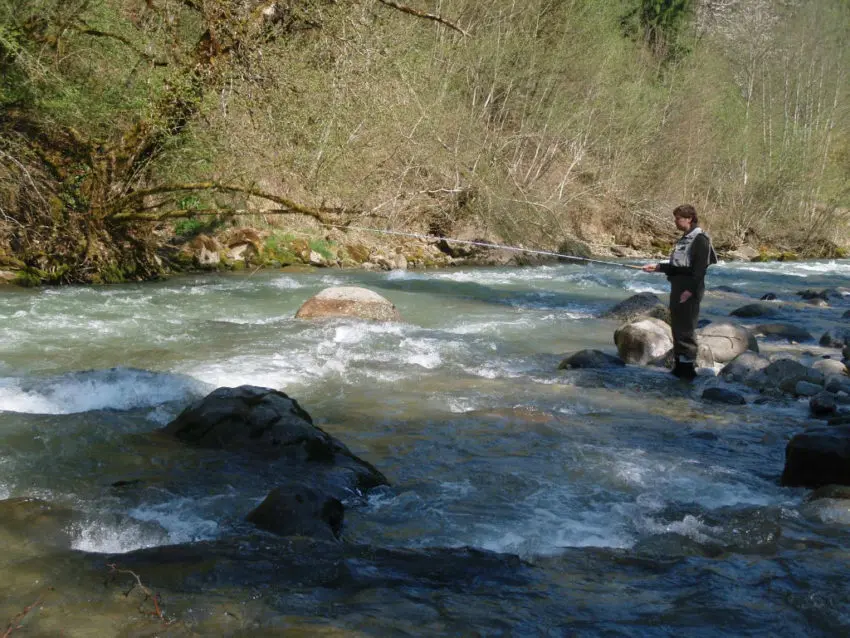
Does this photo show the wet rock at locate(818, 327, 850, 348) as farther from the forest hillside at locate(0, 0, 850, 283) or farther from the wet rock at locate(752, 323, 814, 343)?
the forest hillside at locate(0, 0, 850, 283)

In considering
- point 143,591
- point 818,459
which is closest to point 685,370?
point 818,459

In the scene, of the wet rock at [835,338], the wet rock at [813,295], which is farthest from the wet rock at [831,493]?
the wet rock at [813,295]

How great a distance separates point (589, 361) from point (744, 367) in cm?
151

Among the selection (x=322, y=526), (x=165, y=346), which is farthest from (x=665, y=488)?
(x=165, y=346)

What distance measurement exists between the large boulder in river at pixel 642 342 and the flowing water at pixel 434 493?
1.41ft

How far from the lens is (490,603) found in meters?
3.22

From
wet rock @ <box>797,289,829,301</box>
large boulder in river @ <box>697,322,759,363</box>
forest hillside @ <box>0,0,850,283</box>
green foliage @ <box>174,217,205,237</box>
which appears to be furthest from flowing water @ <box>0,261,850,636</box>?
wet rock @ <box>797,289,829,301</box>

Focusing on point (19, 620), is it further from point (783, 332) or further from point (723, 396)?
point (783, 332)

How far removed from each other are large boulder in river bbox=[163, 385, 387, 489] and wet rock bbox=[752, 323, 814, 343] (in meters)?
7.91

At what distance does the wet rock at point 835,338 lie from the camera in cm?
1036

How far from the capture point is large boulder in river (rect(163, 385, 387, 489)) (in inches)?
189

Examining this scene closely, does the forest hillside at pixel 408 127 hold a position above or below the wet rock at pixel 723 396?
above

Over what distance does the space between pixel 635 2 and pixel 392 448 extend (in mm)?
33752

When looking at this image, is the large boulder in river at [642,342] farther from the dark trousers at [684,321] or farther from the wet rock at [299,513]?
the wet rock at [299,513]
